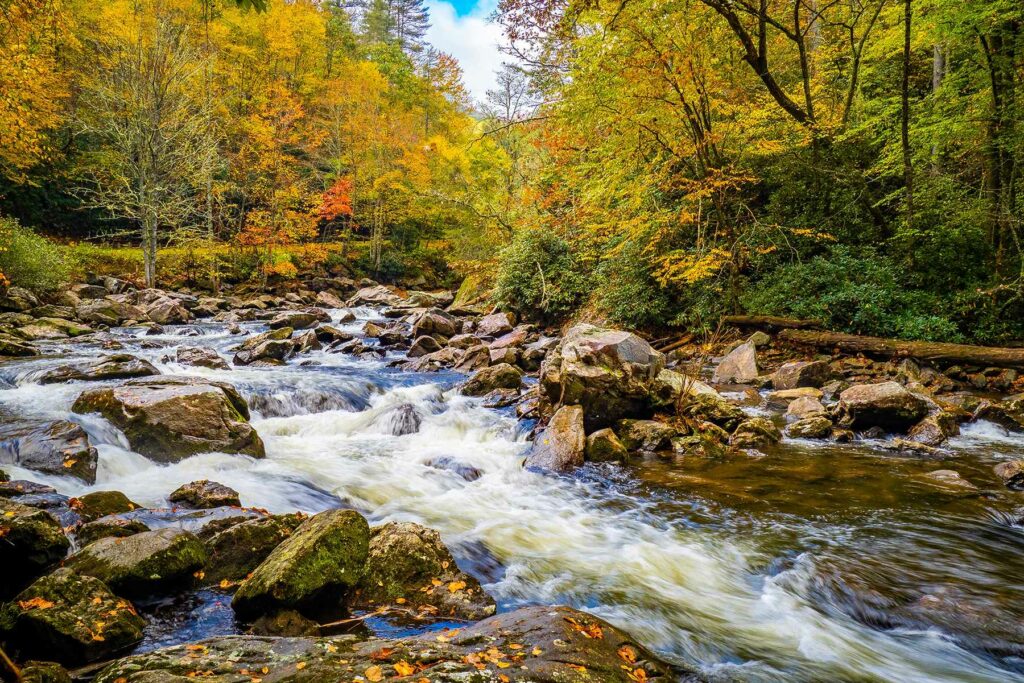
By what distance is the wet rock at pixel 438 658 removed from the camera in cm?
210

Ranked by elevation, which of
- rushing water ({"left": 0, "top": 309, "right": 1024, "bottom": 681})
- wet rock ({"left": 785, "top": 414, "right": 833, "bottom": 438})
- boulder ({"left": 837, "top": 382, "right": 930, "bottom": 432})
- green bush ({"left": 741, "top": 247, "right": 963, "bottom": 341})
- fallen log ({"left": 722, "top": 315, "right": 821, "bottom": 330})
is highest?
green bush ({"left": 741, "top": 247, "right": 963, "bottom": 341})

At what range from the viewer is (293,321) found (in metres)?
17.2

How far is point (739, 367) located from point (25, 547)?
10422mm

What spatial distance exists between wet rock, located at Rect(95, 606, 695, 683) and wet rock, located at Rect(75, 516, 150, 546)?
5.56 feet

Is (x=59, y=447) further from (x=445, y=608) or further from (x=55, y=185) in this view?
(x=55, y=185)

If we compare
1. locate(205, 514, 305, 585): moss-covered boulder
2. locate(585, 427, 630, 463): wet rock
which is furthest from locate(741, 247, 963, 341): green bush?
locate(205, 514, 305, 585): moss-covered boulder

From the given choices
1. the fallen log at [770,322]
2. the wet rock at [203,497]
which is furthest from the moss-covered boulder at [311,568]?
the fallen log at [770,322]

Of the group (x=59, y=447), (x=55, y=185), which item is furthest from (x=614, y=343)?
(x=55, y=185)

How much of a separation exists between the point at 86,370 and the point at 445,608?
8.58 meters

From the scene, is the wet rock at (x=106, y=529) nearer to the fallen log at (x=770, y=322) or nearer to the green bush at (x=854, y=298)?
the fallen log at (x=770, y=322)

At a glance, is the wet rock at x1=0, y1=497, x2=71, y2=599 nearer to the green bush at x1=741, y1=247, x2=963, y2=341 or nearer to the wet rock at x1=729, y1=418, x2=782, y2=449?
the wet rock at x1=729, y1=418, x2=782, y2=449

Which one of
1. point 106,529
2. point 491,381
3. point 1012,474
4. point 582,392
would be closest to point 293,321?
point 491,381

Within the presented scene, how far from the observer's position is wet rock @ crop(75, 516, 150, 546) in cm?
362

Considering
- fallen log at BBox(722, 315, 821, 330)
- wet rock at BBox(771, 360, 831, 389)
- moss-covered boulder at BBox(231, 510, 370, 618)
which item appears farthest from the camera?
fallen log at BBox(722, 315, 821, 330)
